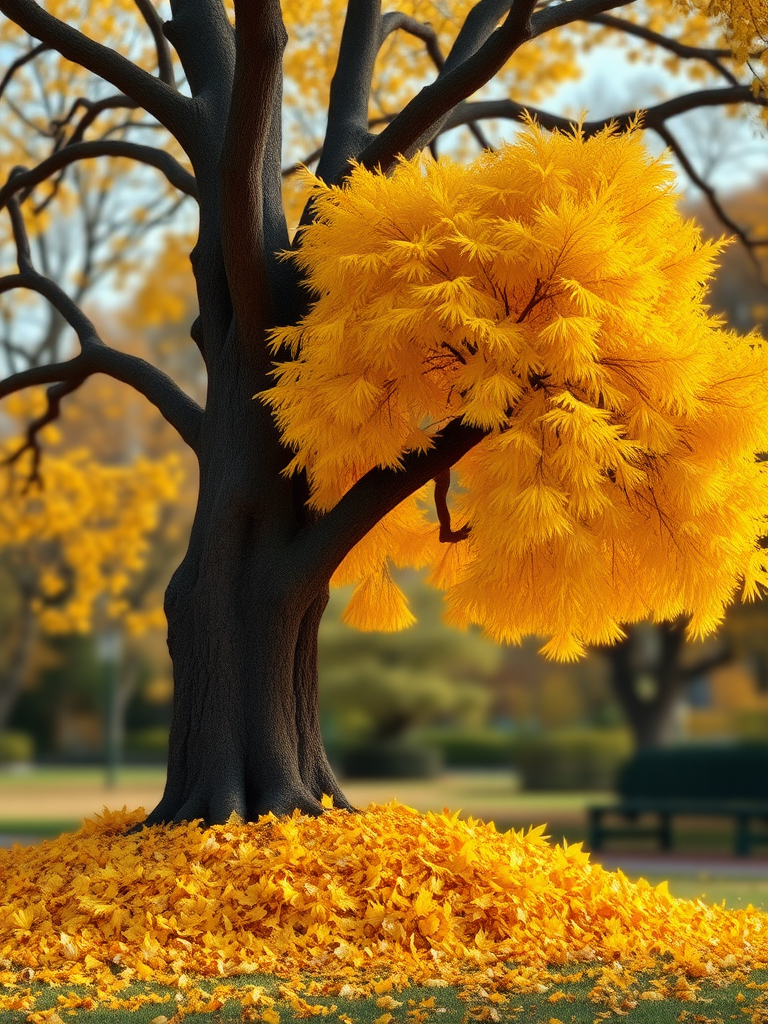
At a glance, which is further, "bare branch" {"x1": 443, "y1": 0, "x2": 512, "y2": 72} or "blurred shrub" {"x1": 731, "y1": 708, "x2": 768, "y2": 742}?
"blurred shrub" {"x1": 731, "y1": 708, "x2": 768, "y2": 742}

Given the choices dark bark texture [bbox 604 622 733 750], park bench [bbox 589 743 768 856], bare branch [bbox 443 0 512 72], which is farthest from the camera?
dark bark texture [bbox 604 622 733 750]

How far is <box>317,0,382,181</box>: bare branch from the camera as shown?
7.46 metres

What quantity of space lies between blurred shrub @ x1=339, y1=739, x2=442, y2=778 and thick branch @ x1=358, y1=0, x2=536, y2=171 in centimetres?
1937

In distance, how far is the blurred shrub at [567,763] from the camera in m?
21.7

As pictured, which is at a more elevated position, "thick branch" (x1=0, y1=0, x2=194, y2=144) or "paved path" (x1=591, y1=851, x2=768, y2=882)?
"thick branch" (x1=0, y1=0, x2=194, y2=144)

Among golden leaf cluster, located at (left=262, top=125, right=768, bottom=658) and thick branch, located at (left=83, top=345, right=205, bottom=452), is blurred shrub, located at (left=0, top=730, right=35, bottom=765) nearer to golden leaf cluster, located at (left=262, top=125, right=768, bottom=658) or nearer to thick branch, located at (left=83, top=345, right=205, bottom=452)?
thick branch, located at (left=83, top=345, right=205, bottom=452)

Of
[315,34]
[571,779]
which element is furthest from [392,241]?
[571,779]

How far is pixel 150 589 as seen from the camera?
87.2 feet

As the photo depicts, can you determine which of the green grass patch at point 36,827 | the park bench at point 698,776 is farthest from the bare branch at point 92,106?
the park bench at point 698,776

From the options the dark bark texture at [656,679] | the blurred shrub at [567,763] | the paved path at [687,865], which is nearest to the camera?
the paved path at [687,865]

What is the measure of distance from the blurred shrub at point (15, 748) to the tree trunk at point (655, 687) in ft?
61.1

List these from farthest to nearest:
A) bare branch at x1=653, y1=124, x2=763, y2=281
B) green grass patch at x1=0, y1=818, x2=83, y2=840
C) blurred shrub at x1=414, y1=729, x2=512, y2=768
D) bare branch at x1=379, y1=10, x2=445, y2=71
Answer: blurred shrub at x1=414, y1=729, x2=512, y2=768, green grass patch at x1=0, y1=818, x2=83, y2=840, bare branch at x1=653, y1=124, x2=763, y2=281, bare branch at x1=379, y1=10, x2=445, y2=71

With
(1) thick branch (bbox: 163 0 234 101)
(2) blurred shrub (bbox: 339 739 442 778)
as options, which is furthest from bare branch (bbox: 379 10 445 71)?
(2) blurred shrub (bbox: 339 739 442 778)

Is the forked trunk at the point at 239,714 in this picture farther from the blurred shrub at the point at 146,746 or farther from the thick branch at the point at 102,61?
the blurred shrub at the point at 146,746
